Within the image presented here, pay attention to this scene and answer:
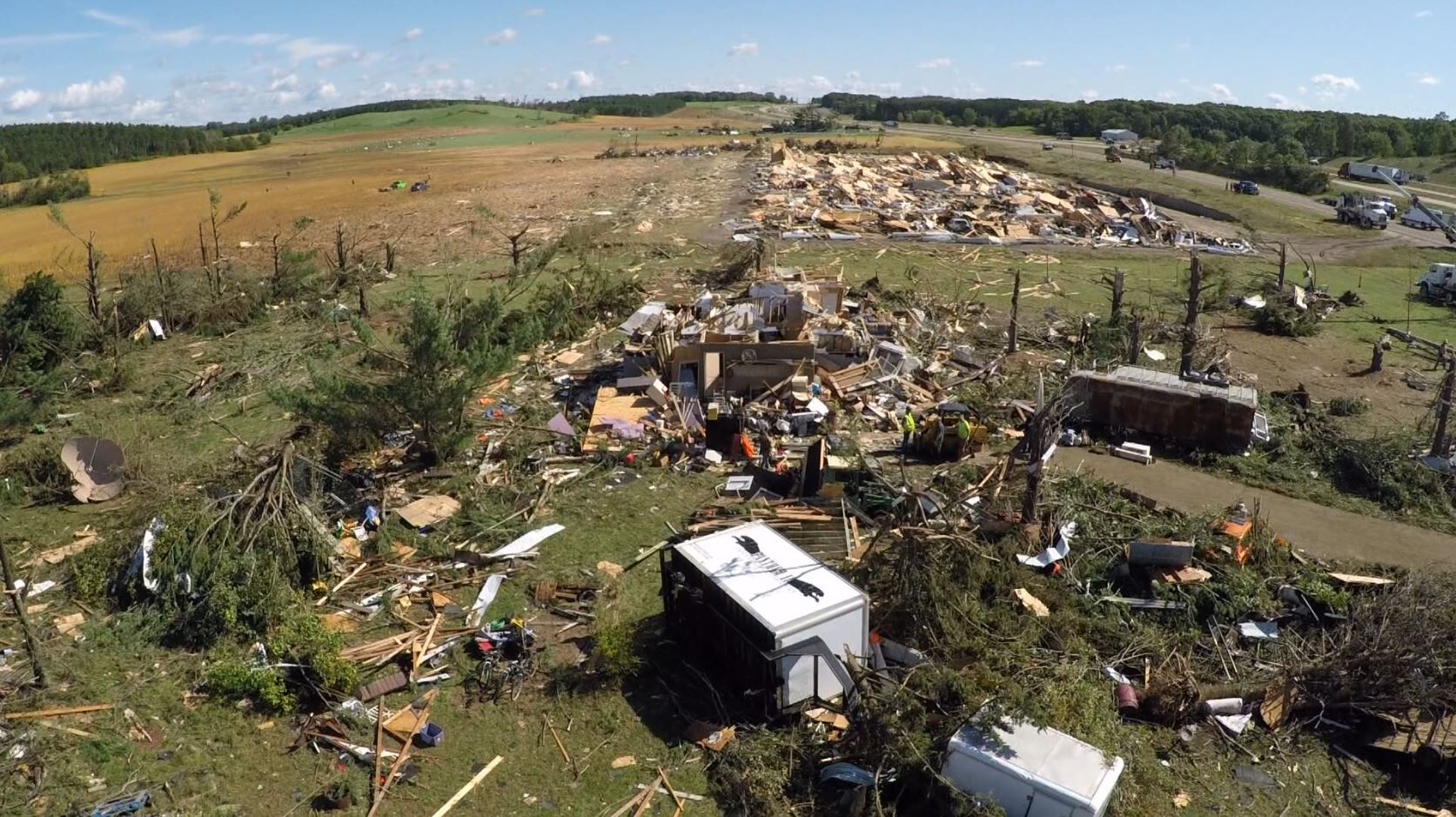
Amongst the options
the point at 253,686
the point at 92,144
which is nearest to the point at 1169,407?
the point at 253,686

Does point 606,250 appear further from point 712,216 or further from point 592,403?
point 592,403

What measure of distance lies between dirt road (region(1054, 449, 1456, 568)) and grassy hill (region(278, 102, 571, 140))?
94000 mm

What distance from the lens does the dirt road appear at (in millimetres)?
9922

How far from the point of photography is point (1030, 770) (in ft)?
18.4

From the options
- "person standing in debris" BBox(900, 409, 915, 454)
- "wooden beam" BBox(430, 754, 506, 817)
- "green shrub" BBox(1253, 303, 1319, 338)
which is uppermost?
"green shrub" BBox(1253, 303, 1319, 338)

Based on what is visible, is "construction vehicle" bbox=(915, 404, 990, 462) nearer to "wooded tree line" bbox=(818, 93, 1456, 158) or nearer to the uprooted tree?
the uprooted tree

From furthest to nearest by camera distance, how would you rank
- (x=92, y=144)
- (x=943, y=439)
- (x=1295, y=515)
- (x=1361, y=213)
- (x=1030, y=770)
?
(x=92, y=144), (x=1361, y=213), (x=943, y=439), (x=1295, y=515), (x=1030, y=770)

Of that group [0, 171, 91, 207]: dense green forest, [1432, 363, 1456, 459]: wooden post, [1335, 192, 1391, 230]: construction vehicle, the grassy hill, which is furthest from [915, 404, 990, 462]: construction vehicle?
the grassy hill

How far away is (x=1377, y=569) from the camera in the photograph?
947 cm

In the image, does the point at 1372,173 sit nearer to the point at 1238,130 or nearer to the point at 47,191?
the point at 1238,130

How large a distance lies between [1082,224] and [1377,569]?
24.7 m

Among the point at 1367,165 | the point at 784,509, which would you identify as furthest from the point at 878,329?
the point at 1367,165

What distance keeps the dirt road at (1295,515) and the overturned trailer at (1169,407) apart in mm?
750

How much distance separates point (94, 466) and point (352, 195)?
34.2 metres
